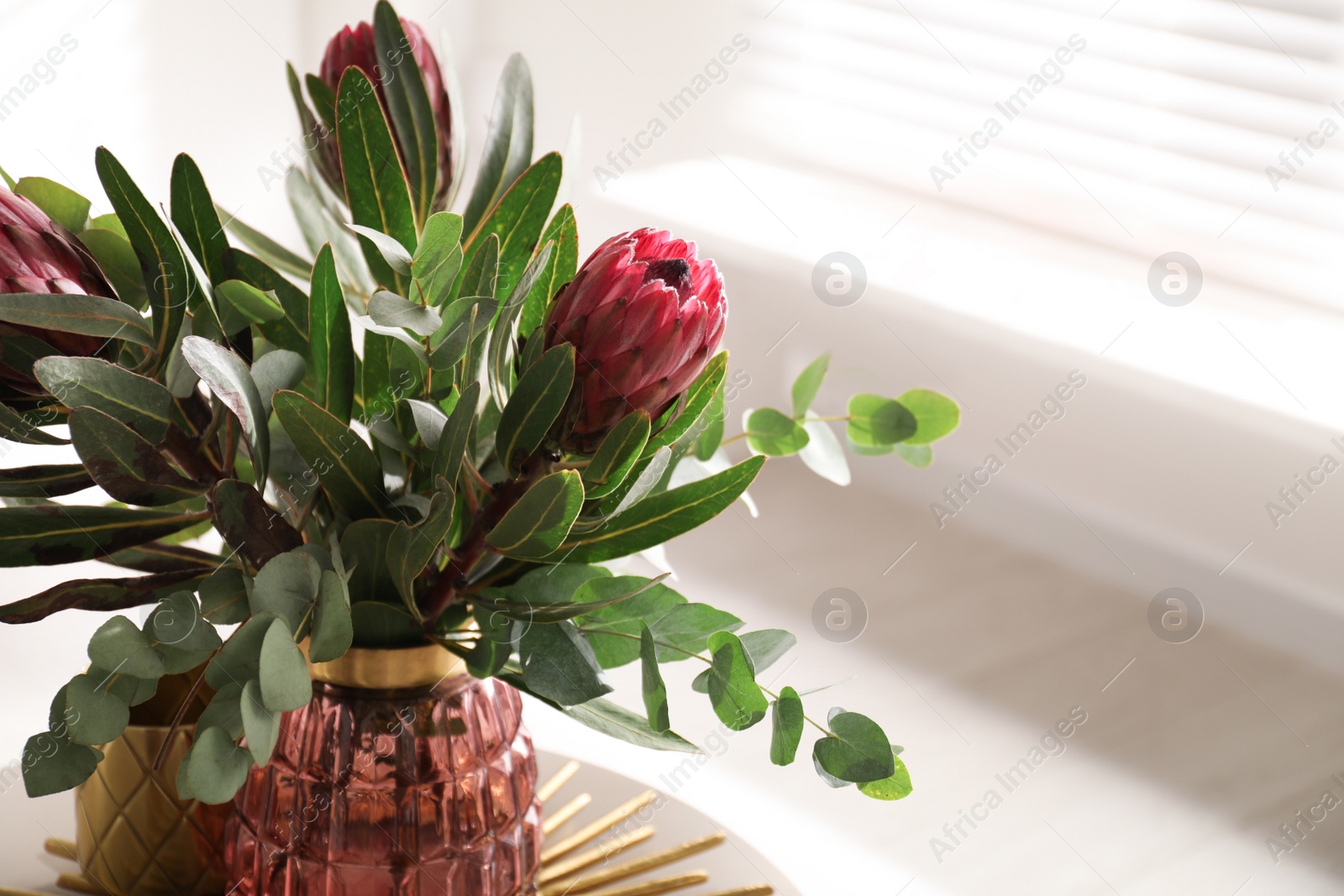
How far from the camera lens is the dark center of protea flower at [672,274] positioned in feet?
1.32

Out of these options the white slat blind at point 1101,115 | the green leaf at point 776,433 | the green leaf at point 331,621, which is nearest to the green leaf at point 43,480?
the green leaf at point 331,621

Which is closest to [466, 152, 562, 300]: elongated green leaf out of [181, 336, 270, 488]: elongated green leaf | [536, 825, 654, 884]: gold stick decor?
[181, 336, 270, 488]: elongated green leaf

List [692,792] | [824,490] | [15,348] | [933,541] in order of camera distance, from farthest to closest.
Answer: [824,490] → [933,541] → [692,792] → [15,348]

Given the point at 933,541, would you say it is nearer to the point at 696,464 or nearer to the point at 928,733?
the point at 928,733

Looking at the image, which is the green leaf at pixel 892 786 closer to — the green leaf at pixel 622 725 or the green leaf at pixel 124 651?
the green leaf at pixel 622 725

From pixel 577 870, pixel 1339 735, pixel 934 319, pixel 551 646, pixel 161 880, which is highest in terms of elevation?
pixel 934 319

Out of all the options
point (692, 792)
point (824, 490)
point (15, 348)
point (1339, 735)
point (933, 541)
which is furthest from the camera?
point (824, 490)

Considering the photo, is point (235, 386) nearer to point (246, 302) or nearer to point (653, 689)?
point (246, 302)

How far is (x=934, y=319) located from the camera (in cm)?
134

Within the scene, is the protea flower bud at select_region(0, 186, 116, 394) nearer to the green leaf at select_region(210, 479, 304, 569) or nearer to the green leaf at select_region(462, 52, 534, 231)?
the green leaf at select_region(210, 479, 304, 569)

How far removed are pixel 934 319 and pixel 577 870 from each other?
832mm

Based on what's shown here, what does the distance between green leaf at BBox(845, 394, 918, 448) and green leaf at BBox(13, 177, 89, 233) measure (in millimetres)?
360

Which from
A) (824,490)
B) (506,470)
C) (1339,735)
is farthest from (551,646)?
(824,490)

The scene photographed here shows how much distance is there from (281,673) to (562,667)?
4.1 inches
